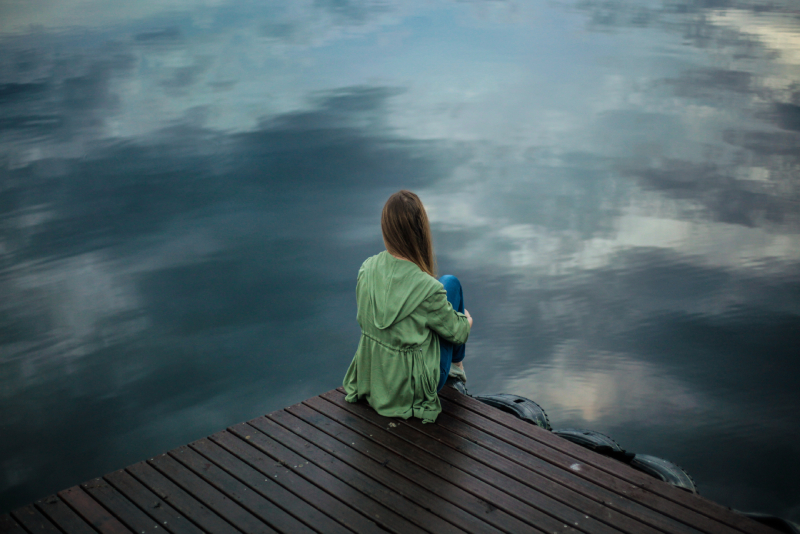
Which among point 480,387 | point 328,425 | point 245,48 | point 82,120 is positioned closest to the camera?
point 328,425

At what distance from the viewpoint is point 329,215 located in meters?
7.73

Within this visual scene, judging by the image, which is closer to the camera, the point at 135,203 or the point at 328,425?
the point at 328,425

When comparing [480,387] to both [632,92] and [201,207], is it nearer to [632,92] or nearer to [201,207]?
[201,207]

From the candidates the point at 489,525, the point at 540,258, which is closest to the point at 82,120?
the point at 540,258

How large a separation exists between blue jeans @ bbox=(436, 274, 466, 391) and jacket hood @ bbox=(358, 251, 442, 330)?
0.16 m

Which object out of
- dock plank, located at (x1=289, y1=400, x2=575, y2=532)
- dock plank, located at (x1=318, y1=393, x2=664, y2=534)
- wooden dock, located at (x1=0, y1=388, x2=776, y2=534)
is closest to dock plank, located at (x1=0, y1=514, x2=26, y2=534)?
wooden dock, located at (x1=0, y1=388, x2=776, y2=534)

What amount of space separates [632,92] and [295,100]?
5584 millimetres

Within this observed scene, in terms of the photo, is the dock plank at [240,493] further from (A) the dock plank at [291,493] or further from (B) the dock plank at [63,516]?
(B) the dock plank at [63,516]

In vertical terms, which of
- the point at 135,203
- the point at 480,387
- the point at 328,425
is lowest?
the point at 480,387

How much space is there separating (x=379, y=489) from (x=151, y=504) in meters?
0.86

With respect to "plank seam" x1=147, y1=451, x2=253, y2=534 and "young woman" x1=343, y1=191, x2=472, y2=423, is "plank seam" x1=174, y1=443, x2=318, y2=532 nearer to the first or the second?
"plank seam" x1=147, y1=451, x2=253, y2=534

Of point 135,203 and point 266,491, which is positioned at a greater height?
point 266,491

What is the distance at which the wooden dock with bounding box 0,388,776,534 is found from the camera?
95.2 inches

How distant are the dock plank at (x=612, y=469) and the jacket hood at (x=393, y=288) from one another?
603mm
